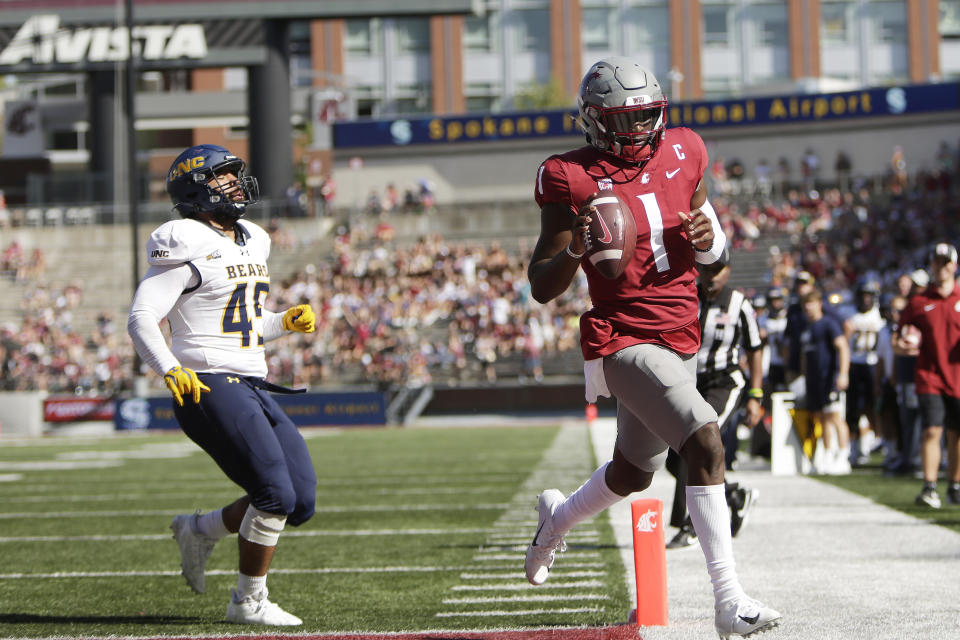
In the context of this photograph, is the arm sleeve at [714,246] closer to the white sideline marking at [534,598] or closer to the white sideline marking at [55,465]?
the white sideline marking at [534,598]

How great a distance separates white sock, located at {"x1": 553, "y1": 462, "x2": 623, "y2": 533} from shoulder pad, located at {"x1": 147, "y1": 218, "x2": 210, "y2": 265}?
182cm

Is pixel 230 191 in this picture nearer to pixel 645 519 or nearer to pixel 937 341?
pixel 645 519

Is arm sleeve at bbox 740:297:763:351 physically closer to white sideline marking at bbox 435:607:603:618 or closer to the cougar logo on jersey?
white sideline marking at bbox 435:607:603:618

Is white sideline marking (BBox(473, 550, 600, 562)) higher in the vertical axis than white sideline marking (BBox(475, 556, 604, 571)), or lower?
lower

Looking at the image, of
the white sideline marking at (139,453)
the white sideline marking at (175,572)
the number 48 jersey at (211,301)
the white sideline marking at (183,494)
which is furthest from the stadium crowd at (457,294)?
the number 48 jersey at (211,301)

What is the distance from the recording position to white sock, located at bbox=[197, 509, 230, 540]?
592cm

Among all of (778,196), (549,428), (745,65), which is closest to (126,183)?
(778,196)

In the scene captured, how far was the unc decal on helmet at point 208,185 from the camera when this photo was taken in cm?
566

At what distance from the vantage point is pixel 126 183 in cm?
4012

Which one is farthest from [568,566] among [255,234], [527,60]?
[527,60]

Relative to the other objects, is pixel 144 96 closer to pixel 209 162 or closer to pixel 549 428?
pixel 549 428

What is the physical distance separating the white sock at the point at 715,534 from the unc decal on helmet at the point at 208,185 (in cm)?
235

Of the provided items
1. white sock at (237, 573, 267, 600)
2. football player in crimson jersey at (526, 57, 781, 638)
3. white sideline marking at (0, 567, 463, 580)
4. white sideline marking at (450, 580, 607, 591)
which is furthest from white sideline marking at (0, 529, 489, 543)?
football player in crimson jersey at (526, 57, 781, 638)

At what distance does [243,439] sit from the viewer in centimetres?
539
